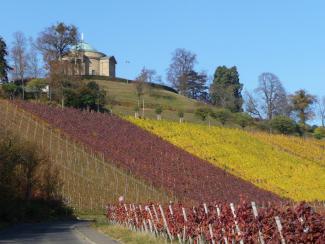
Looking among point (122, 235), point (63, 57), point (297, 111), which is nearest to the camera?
point (122, 235)

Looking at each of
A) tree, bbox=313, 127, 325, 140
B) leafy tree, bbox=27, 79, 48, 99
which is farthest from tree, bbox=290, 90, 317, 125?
leafy tree, bbox=27, 79, 48, 99

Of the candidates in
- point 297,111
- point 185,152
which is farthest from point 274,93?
point 185,152

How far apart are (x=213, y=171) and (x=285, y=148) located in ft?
70.6

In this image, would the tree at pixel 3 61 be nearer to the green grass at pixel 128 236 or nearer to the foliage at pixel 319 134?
the foliage at pixel 319 134

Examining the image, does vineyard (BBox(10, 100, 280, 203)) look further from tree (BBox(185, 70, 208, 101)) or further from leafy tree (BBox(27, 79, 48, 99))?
tree (BBox(185, 70, 208, 101))

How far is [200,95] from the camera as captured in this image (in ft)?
495

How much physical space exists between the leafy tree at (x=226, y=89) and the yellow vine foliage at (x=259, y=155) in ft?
156

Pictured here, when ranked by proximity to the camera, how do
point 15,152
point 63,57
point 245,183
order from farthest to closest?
point 63,57, point 245,183, point 15,152

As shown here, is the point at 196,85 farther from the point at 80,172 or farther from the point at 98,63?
the point at 80,172

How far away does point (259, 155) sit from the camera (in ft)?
234

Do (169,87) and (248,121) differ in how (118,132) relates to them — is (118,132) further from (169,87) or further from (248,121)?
(169,87)

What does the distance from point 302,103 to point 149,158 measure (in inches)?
3035

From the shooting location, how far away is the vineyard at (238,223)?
10.9m

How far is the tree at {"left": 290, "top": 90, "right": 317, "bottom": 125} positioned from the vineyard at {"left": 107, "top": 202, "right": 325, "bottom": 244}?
4389 inches
